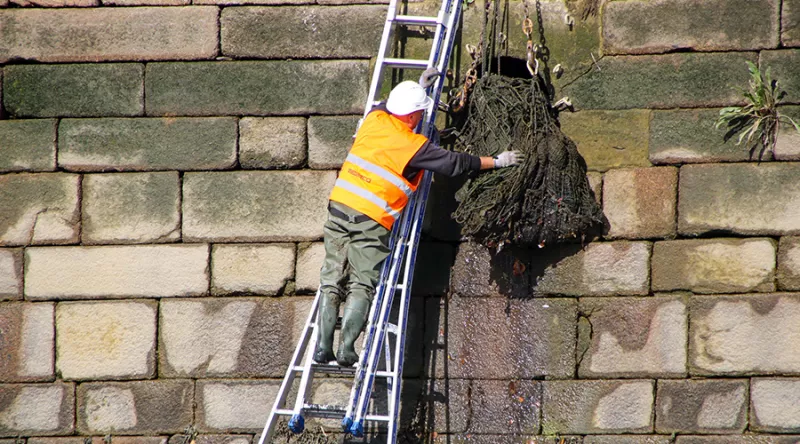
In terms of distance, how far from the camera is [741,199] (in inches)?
226

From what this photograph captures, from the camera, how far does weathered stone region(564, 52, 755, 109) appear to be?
5.78 m

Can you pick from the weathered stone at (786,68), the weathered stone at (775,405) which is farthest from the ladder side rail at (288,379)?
the weathered stone at (786,68)

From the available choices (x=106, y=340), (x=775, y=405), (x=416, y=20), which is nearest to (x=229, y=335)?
(x=106, y=340)

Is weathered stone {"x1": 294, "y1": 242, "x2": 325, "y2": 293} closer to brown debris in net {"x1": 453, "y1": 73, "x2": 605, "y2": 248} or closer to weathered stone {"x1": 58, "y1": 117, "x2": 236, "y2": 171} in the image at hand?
weathered stone {"x1": 58, "y1": 117, "x2": 236, "y2": 171}

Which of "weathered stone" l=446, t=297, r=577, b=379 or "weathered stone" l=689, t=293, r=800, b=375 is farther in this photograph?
"weathered stone" l=446, t=297, r=577, b=379

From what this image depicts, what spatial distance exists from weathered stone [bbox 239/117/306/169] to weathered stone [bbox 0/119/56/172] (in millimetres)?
1215

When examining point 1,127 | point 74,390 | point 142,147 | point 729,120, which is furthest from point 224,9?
point 729,120

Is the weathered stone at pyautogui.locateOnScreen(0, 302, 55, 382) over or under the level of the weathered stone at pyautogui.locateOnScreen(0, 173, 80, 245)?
under

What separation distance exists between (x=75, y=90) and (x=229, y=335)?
1841mm

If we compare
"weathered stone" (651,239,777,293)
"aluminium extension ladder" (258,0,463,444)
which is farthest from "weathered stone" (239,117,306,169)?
"weathered stone" (651,239,777,293)

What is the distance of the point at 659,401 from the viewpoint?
5.79 m

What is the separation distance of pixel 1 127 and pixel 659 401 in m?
4.47

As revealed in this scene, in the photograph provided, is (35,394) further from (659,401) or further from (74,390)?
(659,401)

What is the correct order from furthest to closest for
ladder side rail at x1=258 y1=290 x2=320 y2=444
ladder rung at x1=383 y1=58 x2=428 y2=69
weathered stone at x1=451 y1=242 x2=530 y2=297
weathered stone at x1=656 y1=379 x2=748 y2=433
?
weathered stone at x1=451 y1=242 x2=530 y2=297, weathered stone at x1=656 y1=379 x2=748 y2=433, ladder rung at x1=383 y1=58 x2=428 y2=69, ladder side rail at x1=258 y1=290 x2=320 y2=444
